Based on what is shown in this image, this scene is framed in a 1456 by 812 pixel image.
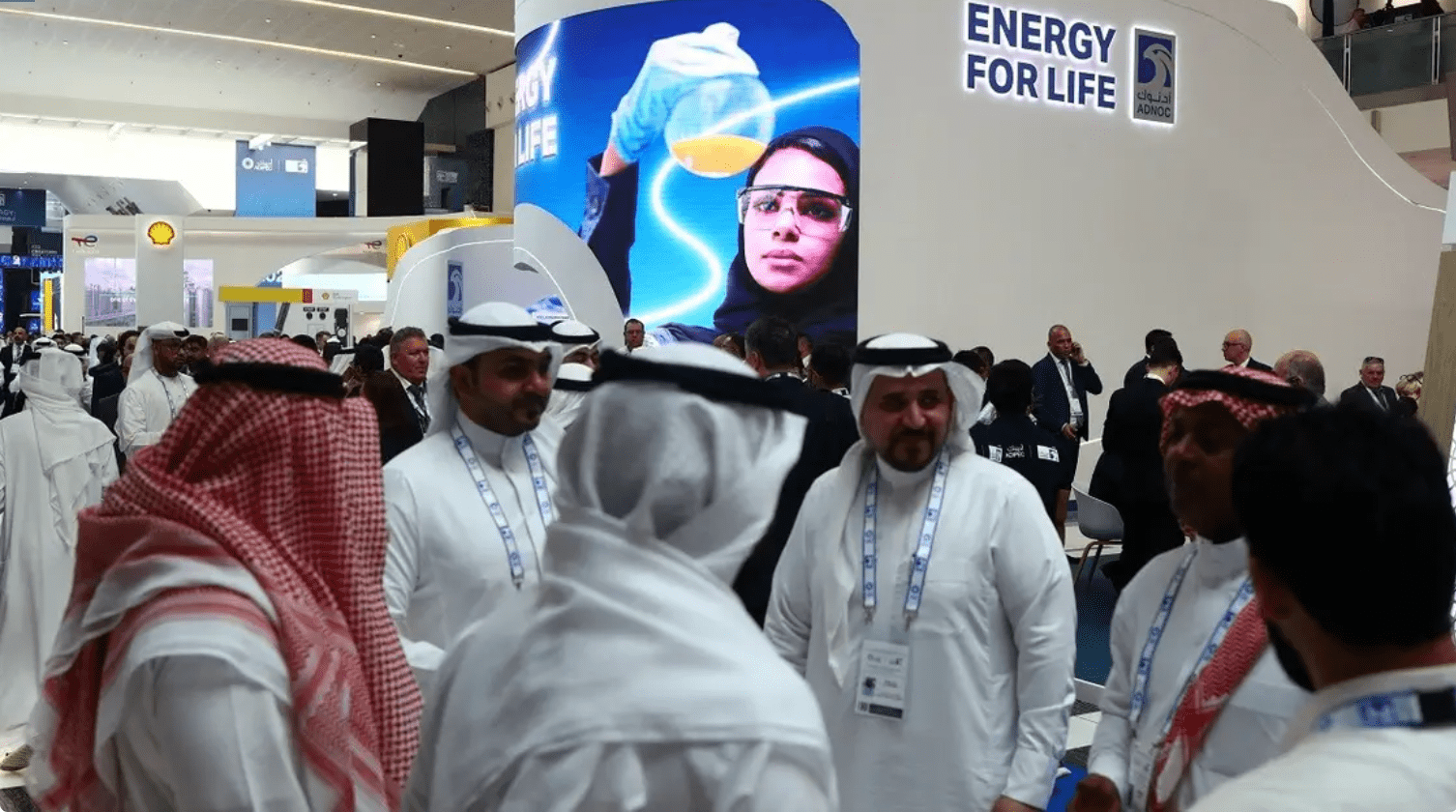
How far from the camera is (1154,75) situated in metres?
11.4

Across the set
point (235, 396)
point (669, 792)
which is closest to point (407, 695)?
point (235, 396)

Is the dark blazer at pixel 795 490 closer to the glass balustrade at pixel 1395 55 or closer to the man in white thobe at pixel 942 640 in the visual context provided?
the man in white thobe at pixel 942 640

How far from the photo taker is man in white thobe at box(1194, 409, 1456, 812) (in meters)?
0.97

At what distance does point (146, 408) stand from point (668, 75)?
16.0ft

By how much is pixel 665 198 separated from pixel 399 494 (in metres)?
8.32

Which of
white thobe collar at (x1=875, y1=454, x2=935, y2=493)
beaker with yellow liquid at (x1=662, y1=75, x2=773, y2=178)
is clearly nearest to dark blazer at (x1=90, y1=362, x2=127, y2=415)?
beaker with yellow liquid at (x1=662, y1=75, x2=773, y2=178)

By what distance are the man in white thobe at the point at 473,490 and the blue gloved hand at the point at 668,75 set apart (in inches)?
304

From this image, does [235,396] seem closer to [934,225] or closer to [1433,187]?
[934,225]

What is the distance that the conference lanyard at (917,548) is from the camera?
8.82ft

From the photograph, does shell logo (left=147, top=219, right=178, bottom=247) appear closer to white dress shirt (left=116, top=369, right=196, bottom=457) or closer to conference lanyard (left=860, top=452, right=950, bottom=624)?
white dress shirt (left=116, top=369, right=196, bottom=457)

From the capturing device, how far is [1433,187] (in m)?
13.5

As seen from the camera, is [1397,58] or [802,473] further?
[1397,58]

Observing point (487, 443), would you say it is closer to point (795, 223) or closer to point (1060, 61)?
point (795, 223)

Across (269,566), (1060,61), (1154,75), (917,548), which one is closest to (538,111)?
(1060,61)
